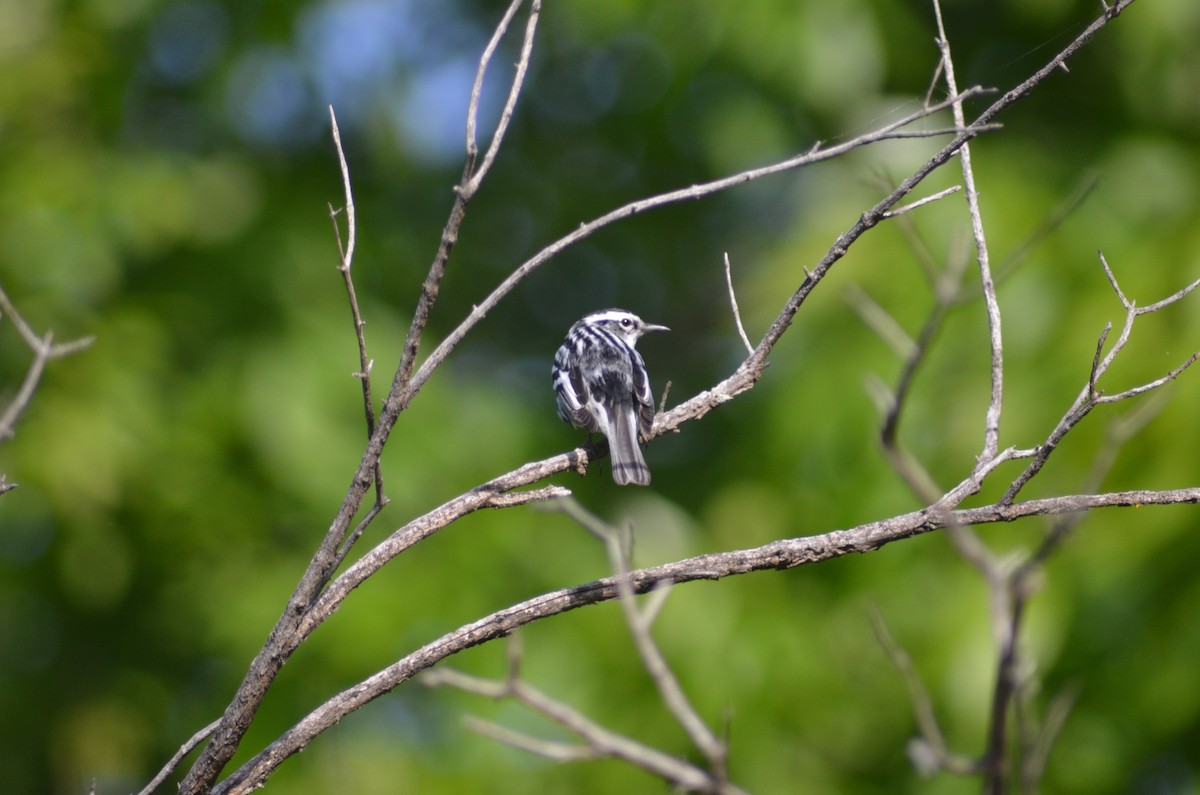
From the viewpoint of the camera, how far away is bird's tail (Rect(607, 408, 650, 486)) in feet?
14.1

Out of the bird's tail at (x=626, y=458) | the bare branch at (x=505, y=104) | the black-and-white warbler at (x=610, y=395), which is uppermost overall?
the black-and-white warbler at (x=610, y=395)

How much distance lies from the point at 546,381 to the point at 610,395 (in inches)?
197

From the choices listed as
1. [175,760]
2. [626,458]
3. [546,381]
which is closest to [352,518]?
[175,760]

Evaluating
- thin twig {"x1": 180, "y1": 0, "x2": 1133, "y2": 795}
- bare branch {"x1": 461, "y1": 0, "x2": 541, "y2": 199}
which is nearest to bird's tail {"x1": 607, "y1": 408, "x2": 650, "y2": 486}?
thin twig {"x1": 180, "y1": 0, "x2": 1133, "y2": 795}

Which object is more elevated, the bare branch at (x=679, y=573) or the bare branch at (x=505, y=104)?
the bare branch at (x=505, y=104)

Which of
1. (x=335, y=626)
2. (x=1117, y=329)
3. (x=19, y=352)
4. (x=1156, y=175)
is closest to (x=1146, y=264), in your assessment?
(x=1117, y=329)

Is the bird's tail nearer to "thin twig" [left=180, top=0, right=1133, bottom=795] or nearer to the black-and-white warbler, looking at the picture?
the black-and-white warbler

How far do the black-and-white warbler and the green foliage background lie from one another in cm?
107

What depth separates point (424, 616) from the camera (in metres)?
6.19

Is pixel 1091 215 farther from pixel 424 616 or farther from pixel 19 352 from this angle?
pixel 19 352

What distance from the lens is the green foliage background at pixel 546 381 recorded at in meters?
5.04

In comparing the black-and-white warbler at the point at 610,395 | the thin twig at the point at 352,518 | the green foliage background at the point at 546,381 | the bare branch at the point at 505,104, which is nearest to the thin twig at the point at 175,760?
the thin twig at the point at 352,518

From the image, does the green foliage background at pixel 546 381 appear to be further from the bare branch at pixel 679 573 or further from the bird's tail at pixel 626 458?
the bare branch at pixel 679 573

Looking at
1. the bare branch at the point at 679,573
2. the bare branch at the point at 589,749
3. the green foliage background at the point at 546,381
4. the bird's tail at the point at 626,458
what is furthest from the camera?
the green foliage background at the point at 546,381
